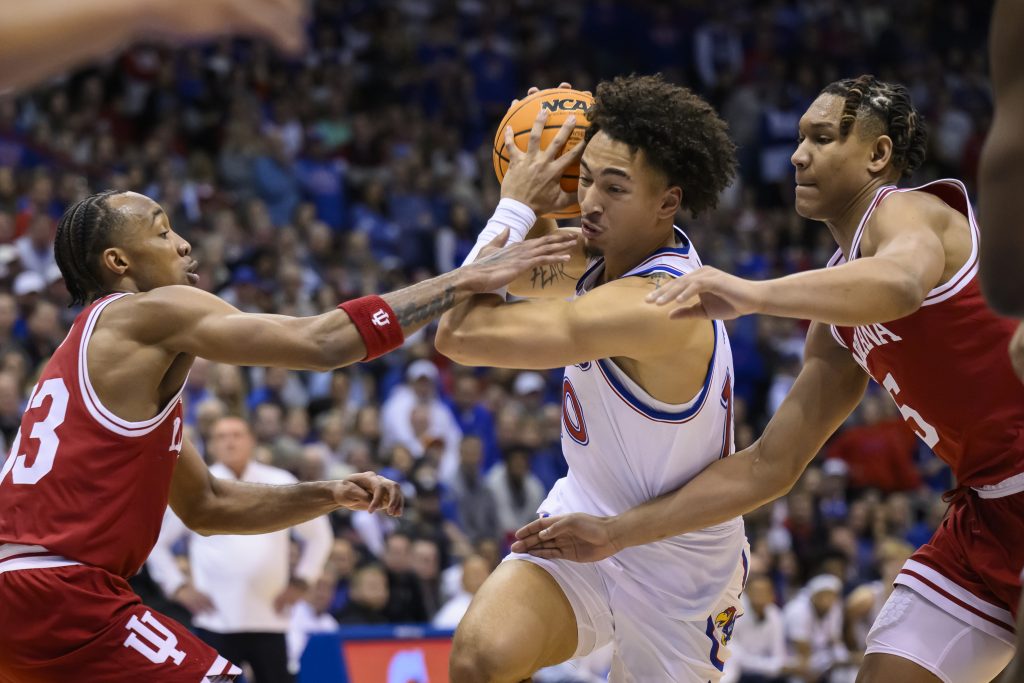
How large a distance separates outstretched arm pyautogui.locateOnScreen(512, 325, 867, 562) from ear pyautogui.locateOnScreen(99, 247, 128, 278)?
158cm

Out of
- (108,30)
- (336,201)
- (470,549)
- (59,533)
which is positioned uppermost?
(108,30)

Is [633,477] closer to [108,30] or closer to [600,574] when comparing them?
[600,574]

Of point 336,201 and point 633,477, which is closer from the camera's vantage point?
point 633,477

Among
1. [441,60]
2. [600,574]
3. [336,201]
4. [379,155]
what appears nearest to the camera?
[600,574]

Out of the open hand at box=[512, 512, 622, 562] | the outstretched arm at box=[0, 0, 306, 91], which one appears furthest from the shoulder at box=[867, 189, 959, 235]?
the outstretched arm at box=[0, 0, 306, 91]

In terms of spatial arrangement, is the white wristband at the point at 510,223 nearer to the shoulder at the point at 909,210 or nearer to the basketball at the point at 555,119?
the basketball at the point at 555,119

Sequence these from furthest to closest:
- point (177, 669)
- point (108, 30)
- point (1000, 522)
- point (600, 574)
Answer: point (600, 574) → point (1000, 522) → point (177, 669) → point (108, 30)

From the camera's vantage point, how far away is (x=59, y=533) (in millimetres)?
3980

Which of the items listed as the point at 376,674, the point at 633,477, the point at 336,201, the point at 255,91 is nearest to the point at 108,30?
the point at 633,477

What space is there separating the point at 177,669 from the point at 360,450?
21.6ft

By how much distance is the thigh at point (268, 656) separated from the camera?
8.20 metres

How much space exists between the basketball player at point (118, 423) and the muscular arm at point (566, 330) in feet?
0.38

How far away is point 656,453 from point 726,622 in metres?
0.66

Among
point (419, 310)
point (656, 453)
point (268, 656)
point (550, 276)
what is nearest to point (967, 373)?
point (656, 453)
